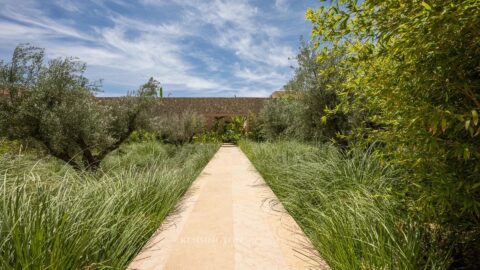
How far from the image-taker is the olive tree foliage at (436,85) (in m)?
1.58

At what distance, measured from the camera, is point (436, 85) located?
1.92 m

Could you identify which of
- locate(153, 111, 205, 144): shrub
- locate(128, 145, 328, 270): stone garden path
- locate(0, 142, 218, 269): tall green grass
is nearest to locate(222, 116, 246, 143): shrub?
locate(153, 111, 205, 144): shrub

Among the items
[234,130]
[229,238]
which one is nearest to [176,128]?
[234,130]

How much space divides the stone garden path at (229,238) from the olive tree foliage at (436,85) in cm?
117

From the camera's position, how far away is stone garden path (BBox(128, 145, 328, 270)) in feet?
8.28

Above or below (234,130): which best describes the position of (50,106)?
above

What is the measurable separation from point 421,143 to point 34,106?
7341 mm

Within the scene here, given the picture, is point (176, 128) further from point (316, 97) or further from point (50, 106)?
point (316, 97)

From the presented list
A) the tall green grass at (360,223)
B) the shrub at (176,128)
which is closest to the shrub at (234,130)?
the shrub at (176,128)

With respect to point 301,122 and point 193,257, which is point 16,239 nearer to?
point 193,257

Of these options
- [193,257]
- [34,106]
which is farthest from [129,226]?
[34,106]

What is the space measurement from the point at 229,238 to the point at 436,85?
2372mm

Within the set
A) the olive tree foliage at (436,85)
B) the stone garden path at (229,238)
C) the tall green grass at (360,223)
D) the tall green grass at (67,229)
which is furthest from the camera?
the stone garden path at (229,238)

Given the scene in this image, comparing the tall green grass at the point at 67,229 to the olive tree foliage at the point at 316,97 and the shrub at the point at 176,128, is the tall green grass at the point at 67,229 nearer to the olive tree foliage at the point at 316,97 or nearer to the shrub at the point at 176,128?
the olive tree foliage at the point at 316,97
